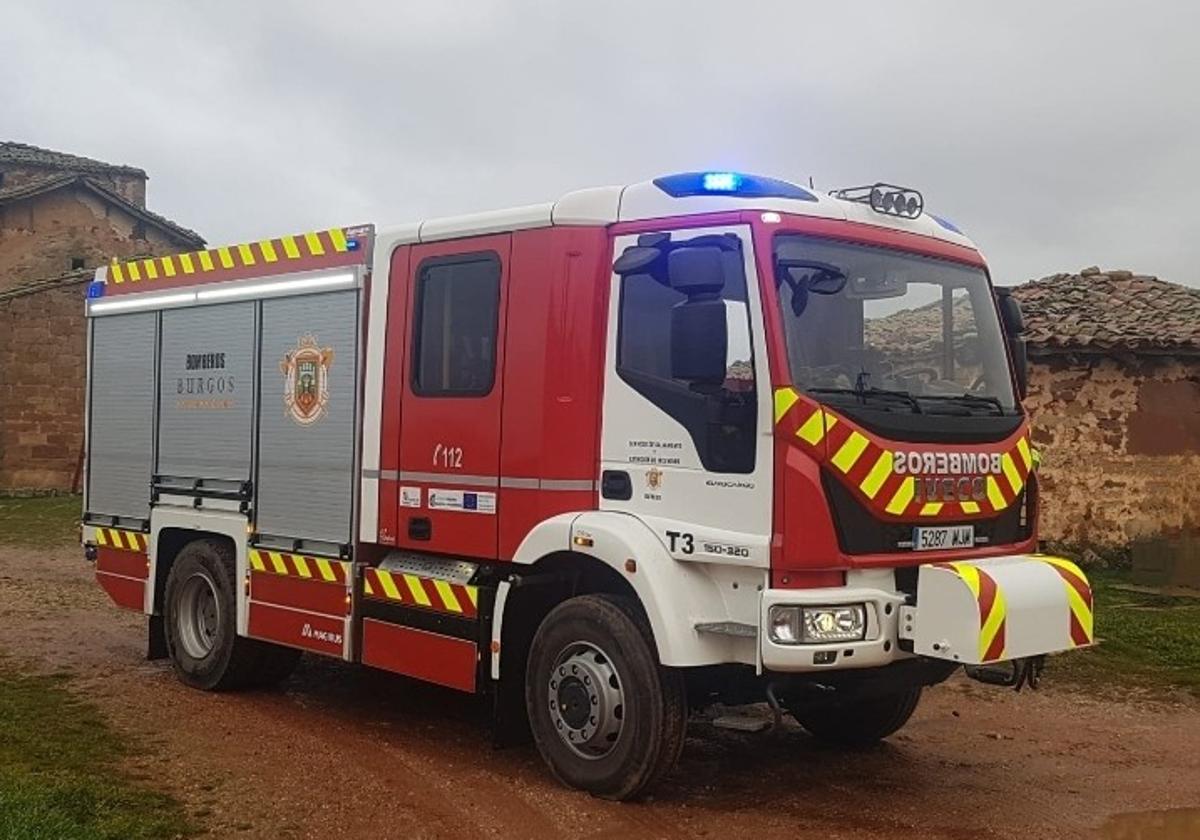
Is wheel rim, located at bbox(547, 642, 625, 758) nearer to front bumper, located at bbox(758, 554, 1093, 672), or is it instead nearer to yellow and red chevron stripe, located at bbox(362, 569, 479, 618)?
yellow and red chevron stripe, located at bbox(362, 569, 479, 618)

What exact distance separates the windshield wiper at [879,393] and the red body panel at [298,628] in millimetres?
3297

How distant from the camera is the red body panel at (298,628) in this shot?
7.63 meters

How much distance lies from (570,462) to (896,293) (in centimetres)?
178

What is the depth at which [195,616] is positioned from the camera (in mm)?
8984

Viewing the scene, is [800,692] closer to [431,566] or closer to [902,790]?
[902,790]

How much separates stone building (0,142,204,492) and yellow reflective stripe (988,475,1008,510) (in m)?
21.9

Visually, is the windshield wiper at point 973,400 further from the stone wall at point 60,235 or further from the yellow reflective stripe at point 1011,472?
the stone wall at point 60,235

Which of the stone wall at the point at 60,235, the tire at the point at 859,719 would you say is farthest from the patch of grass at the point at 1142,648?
the stone wall at the point at 60,235

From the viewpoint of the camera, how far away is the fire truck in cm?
573

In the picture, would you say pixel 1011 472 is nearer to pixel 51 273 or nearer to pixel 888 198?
pixel 888 198

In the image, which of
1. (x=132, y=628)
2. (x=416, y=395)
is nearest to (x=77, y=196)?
(x=132, y=628)

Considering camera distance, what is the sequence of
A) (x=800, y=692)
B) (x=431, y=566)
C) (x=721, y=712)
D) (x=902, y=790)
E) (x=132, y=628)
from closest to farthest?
(x=800, y=692), (x=902, y=790), (x=431, y=566), (x=721, y=712), (x=132, y=628)

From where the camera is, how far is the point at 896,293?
6375mm

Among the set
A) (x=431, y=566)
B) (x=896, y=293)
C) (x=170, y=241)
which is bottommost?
(x=431, y=566)
